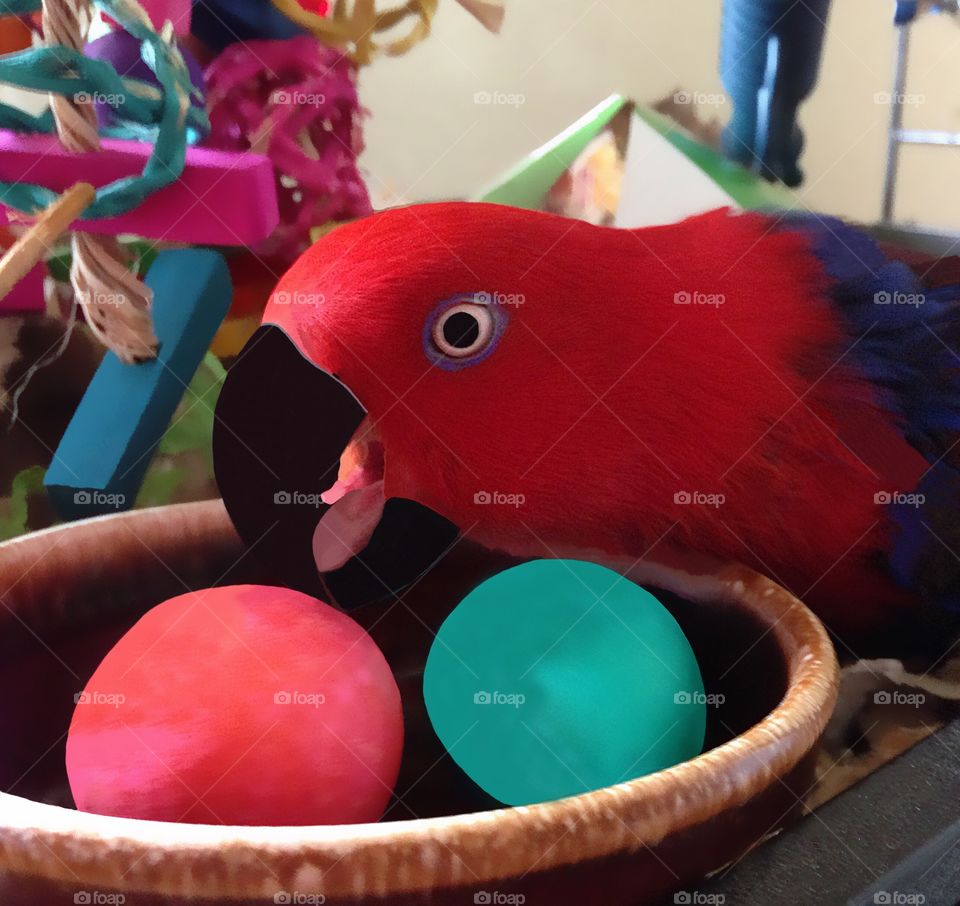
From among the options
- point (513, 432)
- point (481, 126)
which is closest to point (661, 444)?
point (513, 432)

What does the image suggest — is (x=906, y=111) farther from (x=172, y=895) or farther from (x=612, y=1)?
(x=172, y=895)

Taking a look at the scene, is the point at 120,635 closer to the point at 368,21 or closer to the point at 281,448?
the point at 281,448

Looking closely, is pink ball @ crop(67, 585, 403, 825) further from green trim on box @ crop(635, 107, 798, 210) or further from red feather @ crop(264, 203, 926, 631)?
green trim on box @ crop(635, 107, 798, 210)

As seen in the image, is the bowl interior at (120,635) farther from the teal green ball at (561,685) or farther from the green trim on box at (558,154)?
the green trim on box at (558,154)

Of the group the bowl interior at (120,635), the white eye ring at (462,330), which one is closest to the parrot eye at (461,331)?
the white eye ring at (462,330)

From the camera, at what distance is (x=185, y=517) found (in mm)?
389

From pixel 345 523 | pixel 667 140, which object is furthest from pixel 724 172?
pixel 345 523

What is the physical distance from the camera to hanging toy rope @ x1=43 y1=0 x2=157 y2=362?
0.32 metres

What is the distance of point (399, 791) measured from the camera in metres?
0.34

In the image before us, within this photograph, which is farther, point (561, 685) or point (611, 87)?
point (611, 87)

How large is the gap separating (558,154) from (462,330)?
0.13 meters

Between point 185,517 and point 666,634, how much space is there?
0.22 meters

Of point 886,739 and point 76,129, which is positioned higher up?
point 76,129

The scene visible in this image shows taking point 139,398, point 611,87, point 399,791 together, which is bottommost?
point 399,791
